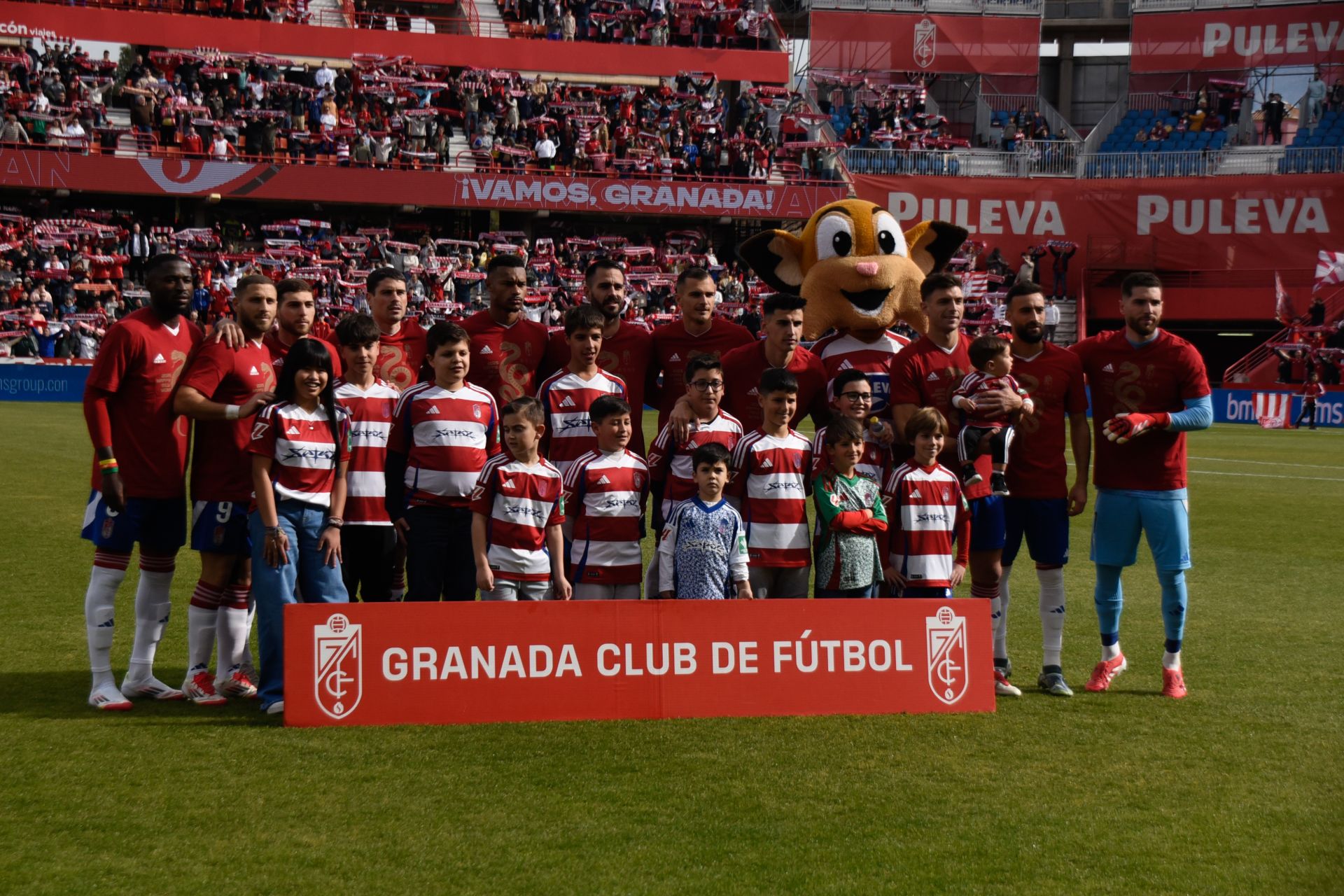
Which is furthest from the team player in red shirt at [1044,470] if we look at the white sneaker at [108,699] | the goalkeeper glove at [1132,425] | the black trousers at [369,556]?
the white sneaker at [108,699]

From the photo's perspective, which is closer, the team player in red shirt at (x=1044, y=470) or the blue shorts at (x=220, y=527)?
the blue shorts at (x=220, y=527)

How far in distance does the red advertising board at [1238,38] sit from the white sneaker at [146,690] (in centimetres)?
4079

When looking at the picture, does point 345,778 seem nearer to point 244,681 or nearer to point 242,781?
point 242,781

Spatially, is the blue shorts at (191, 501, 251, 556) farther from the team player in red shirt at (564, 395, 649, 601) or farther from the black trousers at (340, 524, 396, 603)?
the team player in red shirt at (564, 395, 649, 601)

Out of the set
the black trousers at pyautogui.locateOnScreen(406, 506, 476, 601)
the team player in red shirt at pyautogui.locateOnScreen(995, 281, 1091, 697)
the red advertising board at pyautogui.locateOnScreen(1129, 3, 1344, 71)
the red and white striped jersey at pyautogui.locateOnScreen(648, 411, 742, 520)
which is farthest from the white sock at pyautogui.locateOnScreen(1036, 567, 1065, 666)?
the red advertising board at pyautogui.locateOnScreen(1129, 3, 1344, 71)

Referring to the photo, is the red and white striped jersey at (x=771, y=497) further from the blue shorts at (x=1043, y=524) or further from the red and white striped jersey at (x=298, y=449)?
the red and white striped jersey at (x=298, y=449)

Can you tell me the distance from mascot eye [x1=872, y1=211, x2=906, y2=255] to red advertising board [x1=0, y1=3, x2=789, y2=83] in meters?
31.8

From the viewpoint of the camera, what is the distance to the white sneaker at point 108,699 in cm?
609

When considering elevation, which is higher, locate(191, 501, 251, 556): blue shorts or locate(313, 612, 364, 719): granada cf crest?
locate(191, 501, 251, 556): blue shorts

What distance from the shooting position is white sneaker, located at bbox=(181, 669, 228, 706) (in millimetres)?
6238

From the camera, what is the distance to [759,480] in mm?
6387

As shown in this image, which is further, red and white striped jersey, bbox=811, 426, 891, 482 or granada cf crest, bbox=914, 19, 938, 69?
granada cf crest, bbox=914, 19, 938, 69

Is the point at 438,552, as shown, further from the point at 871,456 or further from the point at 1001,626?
the point at 1001,626

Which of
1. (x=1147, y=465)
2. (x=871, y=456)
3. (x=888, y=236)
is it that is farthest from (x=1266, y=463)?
(x=871, y=456)
